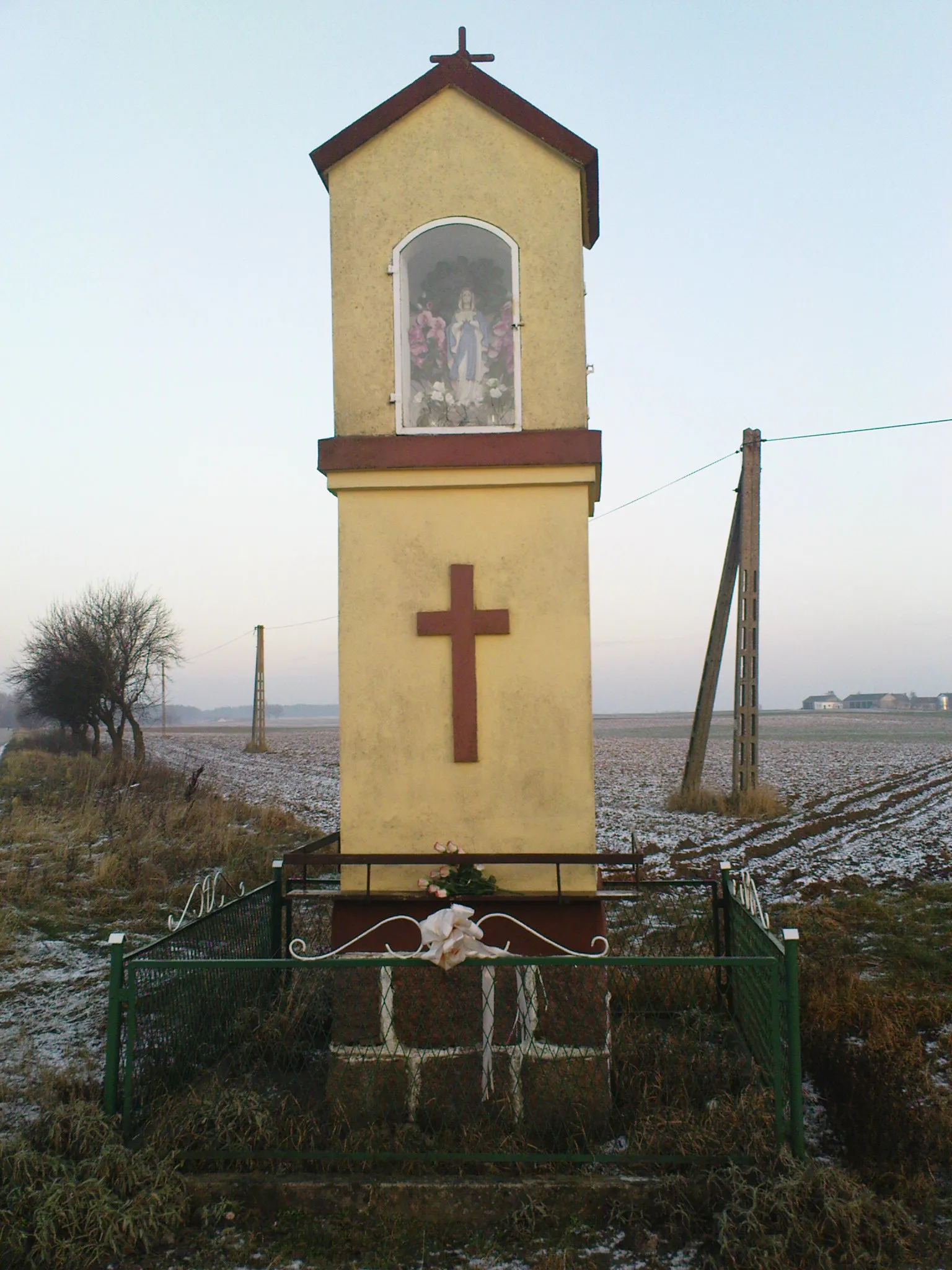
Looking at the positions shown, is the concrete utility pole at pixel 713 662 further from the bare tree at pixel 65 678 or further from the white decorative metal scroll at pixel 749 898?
the bare tree at pixel 65 678

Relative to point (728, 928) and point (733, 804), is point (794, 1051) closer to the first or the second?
point (728, 928)

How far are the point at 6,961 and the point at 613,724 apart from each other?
11728cm

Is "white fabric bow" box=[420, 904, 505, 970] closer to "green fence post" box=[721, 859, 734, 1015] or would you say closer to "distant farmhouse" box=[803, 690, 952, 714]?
"green fence post" box=[721, 859, 734, 1015]

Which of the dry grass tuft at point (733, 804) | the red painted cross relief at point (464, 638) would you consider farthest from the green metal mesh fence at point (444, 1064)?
the dry grass tuft at point (733, 804)

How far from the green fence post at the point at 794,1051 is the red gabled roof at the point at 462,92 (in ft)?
13.0

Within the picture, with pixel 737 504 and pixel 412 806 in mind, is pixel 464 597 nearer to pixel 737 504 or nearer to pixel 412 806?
pixel 412 806

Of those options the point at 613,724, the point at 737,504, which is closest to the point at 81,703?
the point at 737,504

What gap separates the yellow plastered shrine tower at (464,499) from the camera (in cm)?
519

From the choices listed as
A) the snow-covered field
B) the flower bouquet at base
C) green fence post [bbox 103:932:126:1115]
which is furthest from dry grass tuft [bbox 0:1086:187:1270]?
the snow-covered field

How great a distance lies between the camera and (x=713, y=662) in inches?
650

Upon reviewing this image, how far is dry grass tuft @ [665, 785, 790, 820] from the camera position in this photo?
16.6 meters

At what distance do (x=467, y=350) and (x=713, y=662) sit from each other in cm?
1175

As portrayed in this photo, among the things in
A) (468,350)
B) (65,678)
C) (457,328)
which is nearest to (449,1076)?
(468,350)

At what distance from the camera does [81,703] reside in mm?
34969
